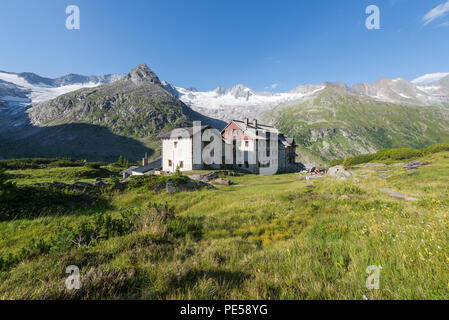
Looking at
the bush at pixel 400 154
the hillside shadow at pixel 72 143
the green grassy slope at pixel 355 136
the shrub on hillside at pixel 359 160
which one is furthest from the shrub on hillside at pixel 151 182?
the green grassy slope at pixel 355 136

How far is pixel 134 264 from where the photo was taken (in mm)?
3916

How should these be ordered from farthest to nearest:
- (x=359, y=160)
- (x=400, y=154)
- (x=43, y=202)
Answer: (x=359, y=160)
(x=400, y=154)
(x=43, y=202)

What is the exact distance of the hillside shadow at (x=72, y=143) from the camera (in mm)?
99188

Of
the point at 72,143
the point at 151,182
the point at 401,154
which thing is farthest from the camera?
the point at 72,143

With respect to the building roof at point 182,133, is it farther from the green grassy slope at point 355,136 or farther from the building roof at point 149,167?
the green grassy slope at point 355,136

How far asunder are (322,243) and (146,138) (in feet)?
464

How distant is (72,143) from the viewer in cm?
11269

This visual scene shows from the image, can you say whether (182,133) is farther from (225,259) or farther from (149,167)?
(225,259)

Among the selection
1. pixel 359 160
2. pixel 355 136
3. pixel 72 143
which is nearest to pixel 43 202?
pixel 359 160

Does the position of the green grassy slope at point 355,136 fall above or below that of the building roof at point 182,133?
above

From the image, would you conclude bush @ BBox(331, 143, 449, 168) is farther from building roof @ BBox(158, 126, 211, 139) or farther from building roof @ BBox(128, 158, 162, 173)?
building roof @ BBox(128, 158, 162, 173)

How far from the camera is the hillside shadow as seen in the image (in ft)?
325

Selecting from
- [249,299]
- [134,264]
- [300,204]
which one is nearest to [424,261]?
[249,299]

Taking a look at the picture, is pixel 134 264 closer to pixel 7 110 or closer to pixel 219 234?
pixel 219 234
